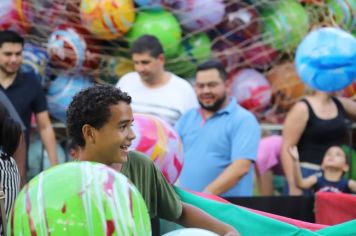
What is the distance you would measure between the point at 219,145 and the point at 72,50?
1440mm

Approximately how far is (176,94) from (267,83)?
3.32 feet

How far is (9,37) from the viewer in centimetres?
649

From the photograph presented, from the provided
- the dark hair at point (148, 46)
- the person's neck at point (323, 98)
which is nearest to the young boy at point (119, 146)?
the dark hair at point (148, 46)

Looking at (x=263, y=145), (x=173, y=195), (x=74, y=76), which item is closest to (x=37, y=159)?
(x=74, y=76)

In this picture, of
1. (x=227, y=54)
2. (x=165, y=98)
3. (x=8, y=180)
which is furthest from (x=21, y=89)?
(x=8, y=180)

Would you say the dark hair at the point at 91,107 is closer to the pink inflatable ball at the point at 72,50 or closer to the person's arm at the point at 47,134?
the person's arm at the point at 47,134

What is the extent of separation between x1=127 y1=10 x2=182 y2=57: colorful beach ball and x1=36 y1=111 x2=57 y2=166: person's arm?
38.6 inches

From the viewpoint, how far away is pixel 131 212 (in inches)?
121

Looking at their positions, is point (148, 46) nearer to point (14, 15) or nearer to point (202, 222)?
point (14, 15)

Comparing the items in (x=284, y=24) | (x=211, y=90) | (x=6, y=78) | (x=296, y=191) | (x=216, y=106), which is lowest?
(x=296, y=191)

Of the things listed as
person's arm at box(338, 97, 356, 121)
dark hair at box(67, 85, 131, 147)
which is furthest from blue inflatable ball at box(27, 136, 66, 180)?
dark hair at box(67, 85, 131, 147)

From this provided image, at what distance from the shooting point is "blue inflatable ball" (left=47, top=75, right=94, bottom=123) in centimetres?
709

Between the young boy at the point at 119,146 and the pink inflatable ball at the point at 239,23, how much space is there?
11.7 feet

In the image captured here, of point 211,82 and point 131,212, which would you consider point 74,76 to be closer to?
point 211,82
